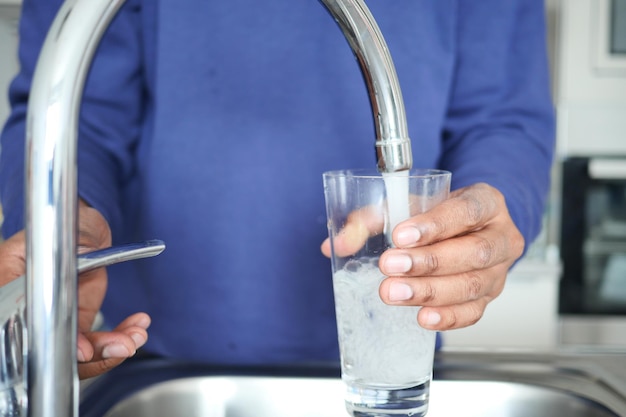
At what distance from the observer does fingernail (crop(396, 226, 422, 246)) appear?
1.42 feet

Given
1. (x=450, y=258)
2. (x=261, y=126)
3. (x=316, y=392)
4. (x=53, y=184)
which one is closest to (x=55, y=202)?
(x=53, y=184)

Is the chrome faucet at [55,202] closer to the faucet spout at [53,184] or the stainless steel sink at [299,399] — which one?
the faucet spout at [53,184]

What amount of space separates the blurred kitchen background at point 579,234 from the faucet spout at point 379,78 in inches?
61.0

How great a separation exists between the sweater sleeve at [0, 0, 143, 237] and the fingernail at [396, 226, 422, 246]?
1.24 feet

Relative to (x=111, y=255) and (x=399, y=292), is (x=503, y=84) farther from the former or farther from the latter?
(x=111, y=255)

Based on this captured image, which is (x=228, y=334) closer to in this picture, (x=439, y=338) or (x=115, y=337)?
(x=439, y=338)

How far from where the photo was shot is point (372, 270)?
0.46 m

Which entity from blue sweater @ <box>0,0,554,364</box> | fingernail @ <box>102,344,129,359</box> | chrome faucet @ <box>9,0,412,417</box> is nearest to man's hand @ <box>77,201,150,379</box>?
fingernail @ <box>102,344,129,359</box>

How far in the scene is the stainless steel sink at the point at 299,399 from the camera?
625 mm

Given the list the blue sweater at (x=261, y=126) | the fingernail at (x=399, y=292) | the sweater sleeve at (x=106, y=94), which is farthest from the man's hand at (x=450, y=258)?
the sweater sleeve at (x=106, y=94)

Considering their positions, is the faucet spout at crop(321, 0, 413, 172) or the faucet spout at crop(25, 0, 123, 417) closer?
the faucet spout at crop(25, 0, 123, 417)

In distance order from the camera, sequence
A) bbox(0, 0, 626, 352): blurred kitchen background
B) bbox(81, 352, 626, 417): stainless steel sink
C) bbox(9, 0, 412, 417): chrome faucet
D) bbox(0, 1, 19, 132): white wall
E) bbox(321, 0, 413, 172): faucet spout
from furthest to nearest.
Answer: bbox(0, 0, 626, 352): blurred kitchen background
bbox(0, 1, 19, 132): white wall
bbox(81, 352, 626, 417): stainless steel sink
bbox(321, 0, 413, 172): faucet spout
bbox(9, 0, 412, 417): chrome faucet

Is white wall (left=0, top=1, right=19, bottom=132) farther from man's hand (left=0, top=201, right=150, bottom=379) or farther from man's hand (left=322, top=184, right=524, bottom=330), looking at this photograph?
man's hand (left=322, top=184, right=524, bottom=330)

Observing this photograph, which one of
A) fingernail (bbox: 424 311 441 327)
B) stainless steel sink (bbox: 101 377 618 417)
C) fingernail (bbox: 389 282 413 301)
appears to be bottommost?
stainless steel sink (bbox: 101 377 618 417)
